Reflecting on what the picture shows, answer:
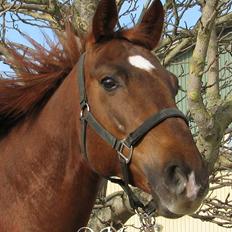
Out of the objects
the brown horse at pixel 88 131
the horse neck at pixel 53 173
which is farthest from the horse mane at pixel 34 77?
the horse neck at pixel 53 173

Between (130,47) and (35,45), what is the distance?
2.25 ft

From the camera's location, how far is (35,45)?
3.36m

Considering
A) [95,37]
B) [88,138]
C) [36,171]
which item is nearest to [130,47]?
[95,37]

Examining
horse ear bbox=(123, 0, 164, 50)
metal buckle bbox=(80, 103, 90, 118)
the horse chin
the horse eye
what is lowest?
the horse chin

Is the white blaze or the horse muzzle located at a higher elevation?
the white blaze

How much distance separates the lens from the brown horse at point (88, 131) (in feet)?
8.34

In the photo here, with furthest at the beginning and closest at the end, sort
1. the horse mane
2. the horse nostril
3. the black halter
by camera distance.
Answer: the horse mane, the black halter, the horse nostril

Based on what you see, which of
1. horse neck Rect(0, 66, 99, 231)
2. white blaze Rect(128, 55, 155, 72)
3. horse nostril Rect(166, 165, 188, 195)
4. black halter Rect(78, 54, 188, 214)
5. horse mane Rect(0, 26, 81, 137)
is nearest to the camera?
horse nostril Rect(166, 165, 188, 195)

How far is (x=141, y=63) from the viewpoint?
2.80 m

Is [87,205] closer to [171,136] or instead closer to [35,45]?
[171,136]

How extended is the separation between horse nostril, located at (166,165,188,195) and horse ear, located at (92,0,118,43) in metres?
0.92

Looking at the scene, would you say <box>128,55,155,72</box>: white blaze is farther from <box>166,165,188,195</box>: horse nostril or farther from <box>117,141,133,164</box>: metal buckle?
<box>166,165,188,195</box>: horse nostril

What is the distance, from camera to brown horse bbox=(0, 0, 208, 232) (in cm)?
254

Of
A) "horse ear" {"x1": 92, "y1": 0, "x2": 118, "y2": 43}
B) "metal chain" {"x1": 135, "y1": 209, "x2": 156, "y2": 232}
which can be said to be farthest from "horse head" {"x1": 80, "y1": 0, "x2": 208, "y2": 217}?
"metal chain" {"x1": 135, "y1": 209, "x2": 156, "y2": 232}
